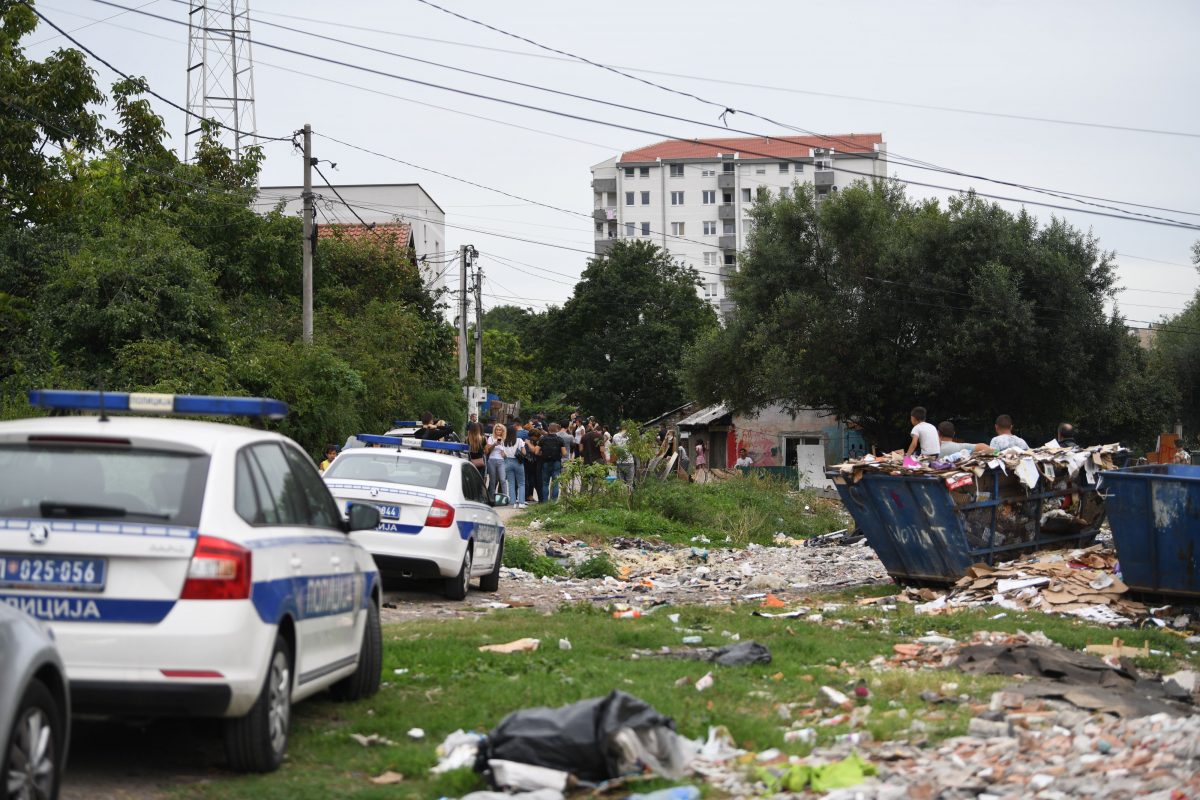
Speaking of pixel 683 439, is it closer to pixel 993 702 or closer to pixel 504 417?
pixel 504 417

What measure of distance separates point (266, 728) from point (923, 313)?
40.1 m

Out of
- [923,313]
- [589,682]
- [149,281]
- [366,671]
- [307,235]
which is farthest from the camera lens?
[923,313]

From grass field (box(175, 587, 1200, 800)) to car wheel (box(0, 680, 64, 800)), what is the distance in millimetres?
1116

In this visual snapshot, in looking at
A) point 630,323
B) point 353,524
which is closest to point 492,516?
point 353,524

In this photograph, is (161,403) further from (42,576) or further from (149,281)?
(149,281)

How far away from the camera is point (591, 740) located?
6273 millimetres

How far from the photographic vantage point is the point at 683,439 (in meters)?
63.8

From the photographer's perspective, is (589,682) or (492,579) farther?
(492,579)

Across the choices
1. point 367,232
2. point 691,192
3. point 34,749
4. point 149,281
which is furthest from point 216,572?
point 691,192

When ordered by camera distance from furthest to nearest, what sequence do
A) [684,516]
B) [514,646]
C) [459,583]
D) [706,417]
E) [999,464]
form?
1. [706,417]
2. [684,516]
3. [999,464]
4. [459,583]
5. [514,646]

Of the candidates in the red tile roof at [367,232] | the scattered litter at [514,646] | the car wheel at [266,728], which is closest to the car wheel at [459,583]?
the scattered litter at [514,646]

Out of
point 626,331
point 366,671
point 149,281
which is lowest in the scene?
point 366,671

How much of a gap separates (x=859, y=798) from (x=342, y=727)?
303 cm

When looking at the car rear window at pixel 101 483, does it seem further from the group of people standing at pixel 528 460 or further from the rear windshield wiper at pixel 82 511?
the group of people standing at pixel 528 460
